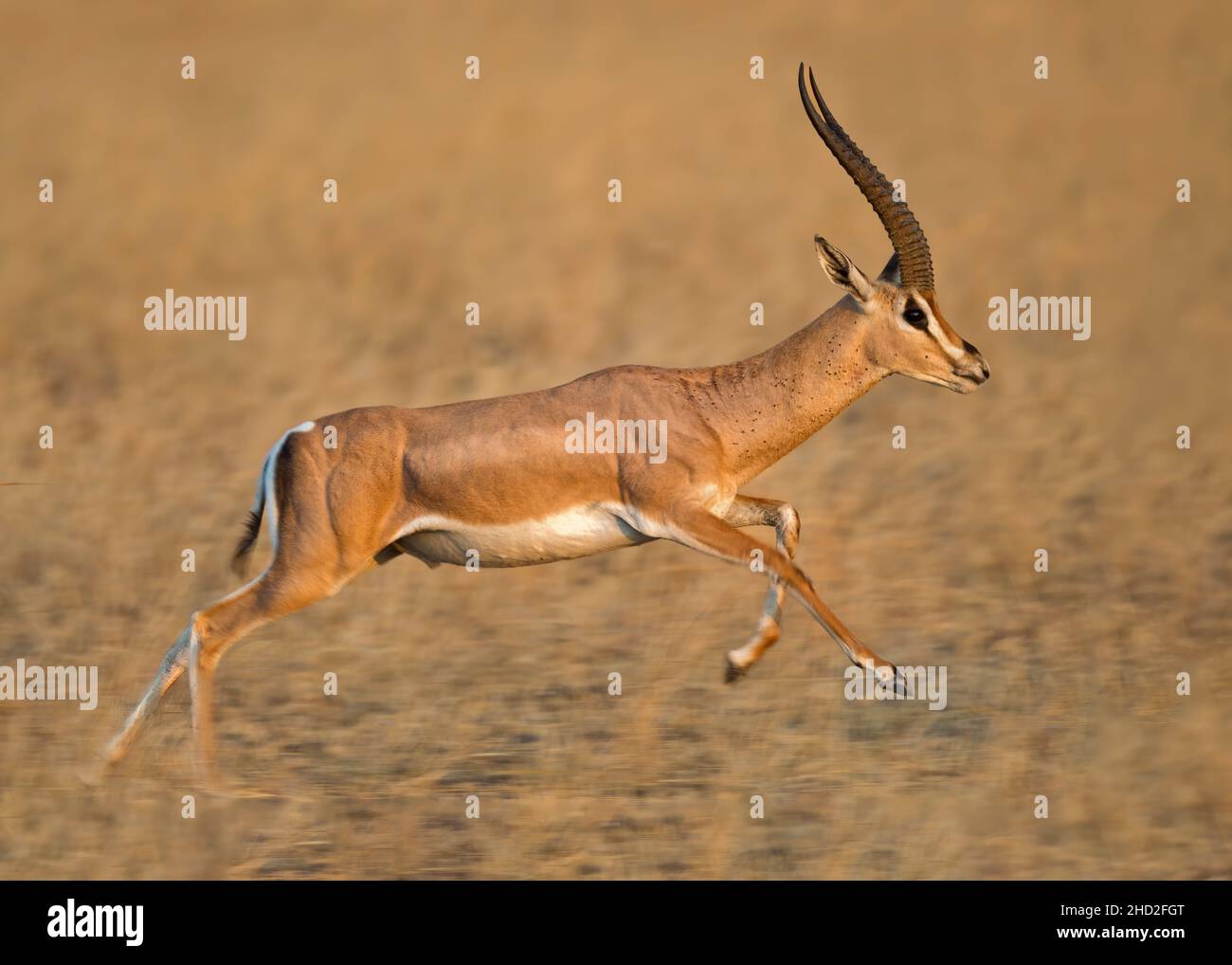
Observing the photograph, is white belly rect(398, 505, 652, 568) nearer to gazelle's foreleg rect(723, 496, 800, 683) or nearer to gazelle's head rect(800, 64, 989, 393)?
gazelle's foreleg rect(723, 496, 800, 683)

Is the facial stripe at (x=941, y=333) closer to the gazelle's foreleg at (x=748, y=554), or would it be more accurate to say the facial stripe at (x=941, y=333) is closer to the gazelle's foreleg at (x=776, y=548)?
the gazelle's foreleg at (x=776, y=548)

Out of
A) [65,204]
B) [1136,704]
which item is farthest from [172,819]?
[65,204]

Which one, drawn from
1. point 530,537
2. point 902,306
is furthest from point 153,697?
point 902,306

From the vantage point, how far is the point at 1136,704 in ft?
37.2

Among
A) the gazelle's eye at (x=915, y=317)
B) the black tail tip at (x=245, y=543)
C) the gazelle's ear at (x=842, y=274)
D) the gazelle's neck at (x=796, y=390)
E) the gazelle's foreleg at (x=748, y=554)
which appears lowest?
the gazelle's foreleg at (x=748, y=554)

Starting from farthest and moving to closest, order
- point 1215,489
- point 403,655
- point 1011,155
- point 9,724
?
1. point 1011,155
2. point 1215,489
3. point 403,655
4. point 9,724

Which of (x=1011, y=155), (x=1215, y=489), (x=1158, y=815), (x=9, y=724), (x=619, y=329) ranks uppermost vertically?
(x=1011, y=155)

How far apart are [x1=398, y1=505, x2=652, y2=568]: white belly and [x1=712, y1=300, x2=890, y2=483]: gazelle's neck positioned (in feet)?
2.26

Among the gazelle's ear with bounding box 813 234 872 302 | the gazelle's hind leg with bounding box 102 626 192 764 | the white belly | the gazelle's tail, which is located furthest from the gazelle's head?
the gazelle's hind leg with bounding box 102 626 192 764

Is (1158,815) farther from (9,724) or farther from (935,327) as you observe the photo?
(9,724)

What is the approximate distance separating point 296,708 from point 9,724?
1.52 m

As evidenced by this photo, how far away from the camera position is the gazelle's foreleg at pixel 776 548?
30.9 ft

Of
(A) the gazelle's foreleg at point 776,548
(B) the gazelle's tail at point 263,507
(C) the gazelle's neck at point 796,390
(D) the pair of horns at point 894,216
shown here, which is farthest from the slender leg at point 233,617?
(D) the pair of horns at point 894,216

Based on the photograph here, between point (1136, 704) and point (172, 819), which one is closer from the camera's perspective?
point (172, 819)
